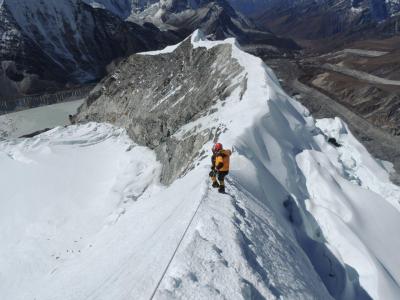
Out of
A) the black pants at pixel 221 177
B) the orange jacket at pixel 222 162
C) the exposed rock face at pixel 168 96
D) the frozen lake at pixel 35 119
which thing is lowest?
the frozen lake at pixel 35 119

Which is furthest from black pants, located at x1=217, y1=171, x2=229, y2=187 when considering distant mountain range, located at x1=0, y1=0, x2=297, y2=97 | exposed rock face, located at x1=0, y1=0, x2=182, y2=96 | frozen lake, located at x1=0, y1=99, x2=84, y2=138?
exposed rock face, located at x1=0, y1=0, x2=182, y2=96

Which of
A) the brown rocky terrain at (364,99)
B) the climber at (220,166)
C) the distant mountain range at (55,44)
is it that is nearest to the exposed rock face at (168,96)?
the climber at (220,166)

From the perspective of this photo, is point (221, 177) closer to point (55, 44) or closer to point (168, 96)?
point (168, 96)

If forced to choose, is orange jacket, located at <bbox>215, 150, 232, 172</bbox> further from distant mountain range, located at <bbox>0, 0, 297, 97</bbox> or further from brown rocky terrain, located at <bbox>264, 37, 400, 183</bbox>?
distant mountain range, located at <bbox>0, 0, 297, 97</bbox>

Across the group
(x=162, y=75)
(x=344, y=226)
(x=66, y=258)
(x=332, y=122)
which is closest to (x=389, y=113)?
(x=332, y=122)

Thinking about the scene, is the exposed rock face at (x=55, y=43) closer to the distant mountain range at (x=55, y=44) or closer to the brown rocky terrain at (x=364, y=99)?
the distant mountain range at (x=55, y=44)
